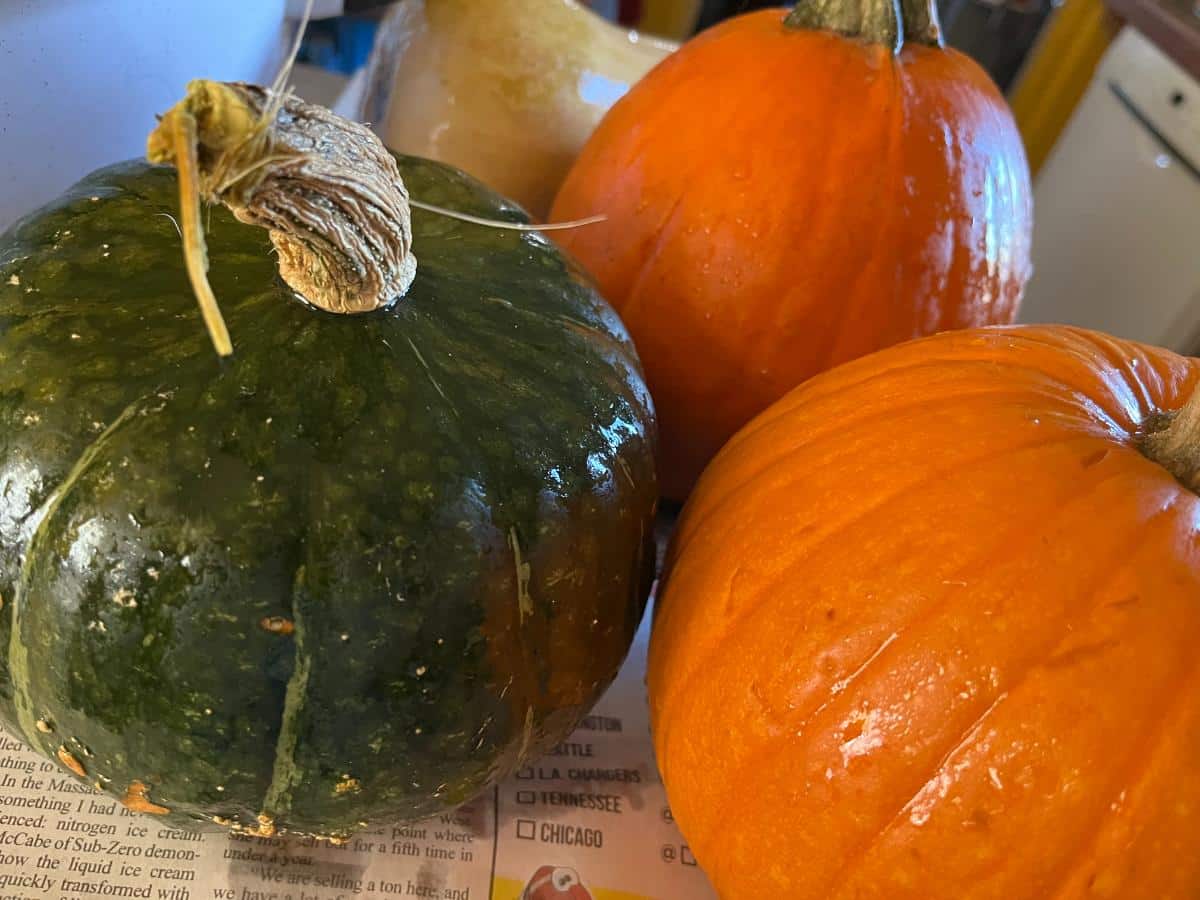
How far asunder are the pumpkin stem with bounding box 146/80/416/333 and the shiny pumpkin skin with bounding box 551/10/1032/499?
28 centimetres

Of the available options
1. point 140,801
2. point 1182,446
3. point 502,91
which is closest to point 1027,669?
point 1182,446

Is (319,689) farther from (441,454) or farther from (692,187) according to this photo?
(692,187)

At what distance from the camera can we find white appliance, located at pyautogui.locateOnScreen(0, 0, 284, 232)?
0.70 metres

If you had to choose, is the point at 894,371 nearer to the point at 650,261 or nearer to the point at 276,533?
the point at 650,261

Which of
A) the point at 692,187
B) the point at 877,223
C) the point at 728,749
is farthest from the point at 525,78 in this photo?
the point at 728,749

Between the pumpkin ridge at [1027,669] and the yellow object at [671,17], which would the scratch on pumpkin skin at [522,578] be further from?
the yellow object at [671,17]

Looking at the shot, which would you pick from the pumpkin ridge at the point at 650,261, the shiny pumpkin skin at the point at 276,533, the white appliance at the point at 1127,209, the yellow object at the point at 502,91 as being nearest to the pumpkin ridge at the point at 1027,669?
the shiny pumpkin skin at the point at 276,533

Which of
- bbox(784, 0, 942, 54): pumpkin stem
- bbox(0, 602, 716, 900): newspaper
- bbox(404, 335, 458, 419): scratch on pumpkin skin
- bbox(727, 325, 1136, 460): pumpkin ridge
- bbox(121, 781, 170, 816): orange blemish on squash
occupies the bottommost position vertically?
bbox(0, 602, 716, 900): newspaper

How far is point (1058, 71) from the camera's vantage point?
2.13 metres

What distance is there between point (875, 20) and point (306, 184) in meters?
0.53

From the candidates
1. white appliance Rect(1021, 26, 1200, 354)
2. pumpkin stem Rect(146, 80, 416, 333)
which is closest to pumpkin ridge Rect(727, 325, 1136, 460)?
pumpkin stem Rect(146, 80, 416, 333)

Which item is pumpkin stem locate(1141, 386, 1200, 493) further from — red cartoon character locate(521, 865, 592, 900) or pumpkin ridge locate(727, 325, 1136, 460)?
red cartoon character locate(521, 865, 592, 900)

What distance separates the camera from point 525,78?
102cm

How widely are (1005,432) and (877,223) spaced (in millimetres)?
272
